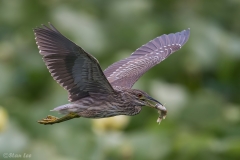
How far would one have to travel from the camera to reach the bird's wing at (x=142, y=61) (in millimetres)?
6207

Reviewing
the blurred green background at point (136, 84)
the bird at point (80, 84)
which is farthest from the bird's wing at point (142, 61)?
the blurred green background at point (136, 84)

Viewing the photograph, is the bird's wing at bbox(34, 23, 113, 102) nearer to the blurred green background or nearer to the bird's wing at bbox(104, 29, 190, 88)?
the bird's wing at bbox(104, 29, 190, 88)

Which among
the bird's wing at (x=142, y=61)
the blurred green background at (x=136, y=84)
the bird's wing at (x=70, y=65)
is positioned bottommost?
the blurred green background at (x=136, y=84)

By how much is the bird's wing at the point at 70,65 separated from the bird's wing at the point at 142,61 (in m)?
0.51

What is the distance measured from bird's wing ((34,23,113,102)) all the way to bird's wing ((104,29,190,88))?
51cm

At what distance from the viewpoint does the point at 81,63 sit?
210 inches

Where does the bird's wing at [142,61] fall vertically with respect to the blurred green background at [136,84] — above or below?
above

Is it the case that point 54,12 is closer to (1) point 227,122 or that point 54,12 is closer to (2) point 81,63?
(1) point 227,122

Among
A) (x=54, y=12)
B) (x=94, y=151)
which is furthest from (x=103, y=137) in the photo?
(x=54, y=12)

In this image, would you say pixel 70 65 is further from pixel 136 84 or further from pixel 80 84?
pixel 136 84

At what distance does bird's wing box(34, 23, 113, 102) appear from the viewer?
530cm

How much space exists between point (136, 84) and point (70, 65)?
264 cm

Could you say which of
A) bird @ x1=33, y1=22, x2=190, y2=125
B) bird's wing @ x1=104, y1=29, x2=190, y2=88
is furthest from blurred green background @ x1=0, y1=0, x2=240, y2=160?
bird @ x1=33, y1=22, x2=190, y2=125

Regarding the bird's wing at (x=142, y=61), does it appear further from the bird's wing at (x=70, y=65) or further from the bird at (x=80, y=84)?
the bird's wing at (x=70, y=65)
